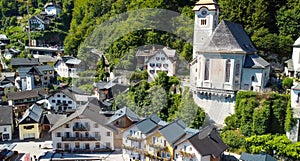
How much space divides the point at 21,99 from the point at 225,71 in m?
14.4

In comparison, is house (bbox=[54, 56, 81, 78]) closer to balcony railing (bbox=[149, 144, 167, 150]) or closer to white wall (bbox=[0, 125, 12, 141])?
white wall (bbox=[0, 125, 12, 141])

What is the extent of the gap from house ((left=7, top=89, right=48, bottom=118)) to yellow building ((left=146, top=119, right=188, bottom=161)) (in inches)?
440

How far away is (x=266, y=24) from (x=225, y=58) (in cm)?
705

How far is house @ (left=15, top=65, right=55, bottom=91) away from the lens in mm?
22873

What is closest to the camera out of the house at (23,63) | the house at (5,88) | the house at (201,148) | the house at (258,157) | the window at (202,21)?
the house at (258,157)

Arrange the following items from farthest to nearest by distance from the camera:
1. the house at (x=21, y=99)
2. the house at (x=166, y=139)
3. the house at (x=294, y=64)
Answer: the house at (x=21, y=99) → the house at (x=294, y=64) → the house at (x=166, y=139)

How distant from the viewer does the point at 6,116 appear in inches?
650

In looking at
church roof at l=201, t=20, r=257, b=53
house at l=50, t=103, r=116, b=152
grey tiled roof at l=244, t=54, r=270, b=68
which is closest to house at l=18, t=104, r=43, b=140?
house at l=50, t=103, r=116, b=152

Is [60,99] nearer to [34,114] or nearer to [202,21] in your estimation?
[34,114]

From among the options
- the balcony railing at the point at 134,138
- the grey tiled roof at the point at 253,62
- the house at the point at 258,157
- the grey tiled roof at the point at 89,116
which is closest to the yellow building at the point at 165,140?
the balcony railing at the point at 134,138

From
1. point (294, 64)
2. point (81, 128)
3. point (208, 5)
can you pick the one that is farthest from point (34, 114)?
point (294, 64)

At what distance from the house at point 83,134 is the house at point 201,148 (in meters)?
3.86

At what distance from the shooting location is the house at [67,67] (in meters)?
23.7

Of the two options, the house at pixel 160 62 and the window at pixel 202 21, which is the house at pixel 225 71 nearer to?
the window at pixel 202 21
